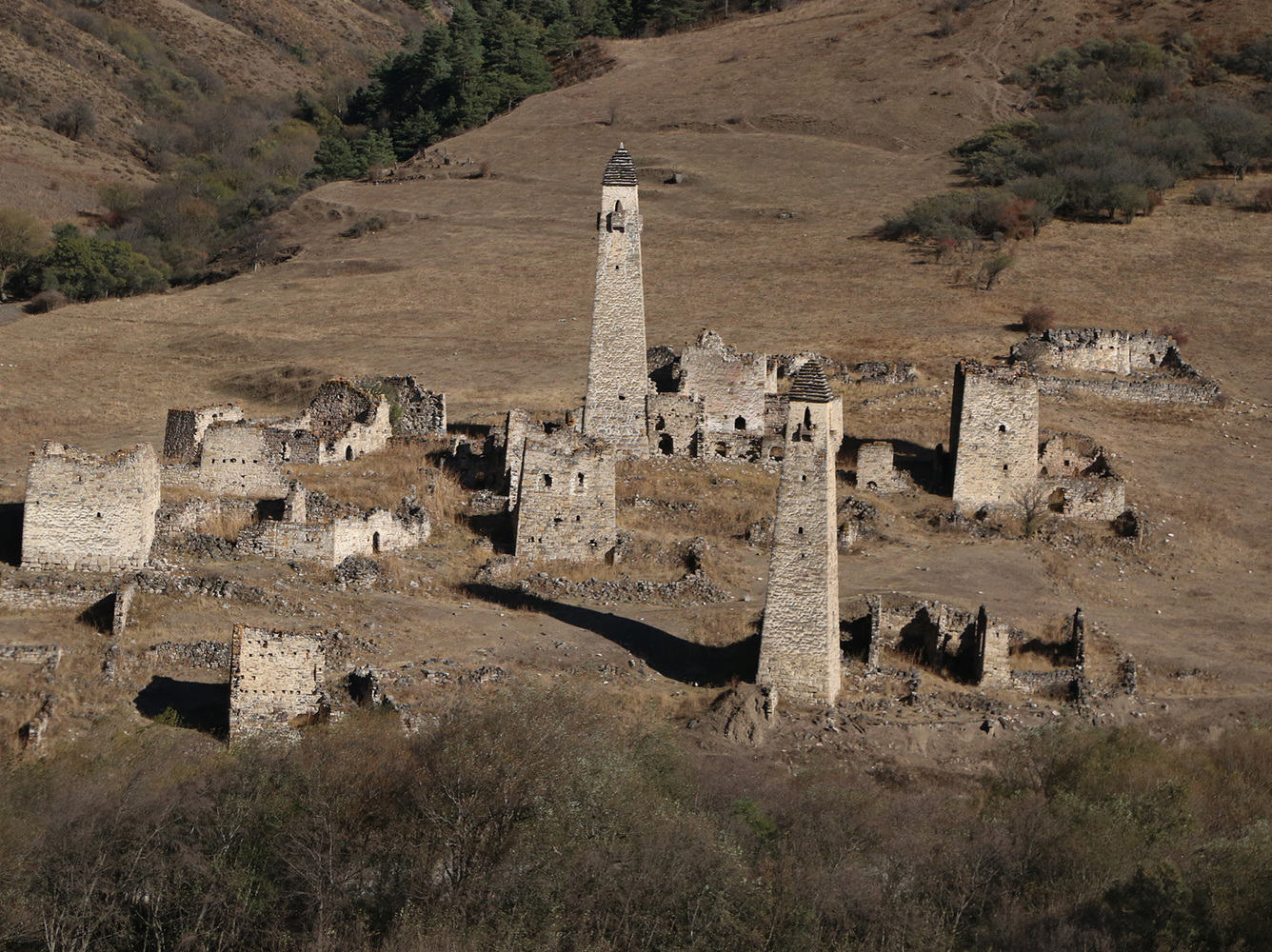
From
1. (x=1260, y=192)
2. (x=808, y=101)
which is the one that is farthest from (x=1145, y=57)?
(x=1260, y=192)

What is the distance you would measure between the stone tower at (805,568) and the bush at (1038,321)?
31655mm

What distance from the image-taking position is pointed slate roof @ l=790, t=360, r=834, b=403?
2722cm

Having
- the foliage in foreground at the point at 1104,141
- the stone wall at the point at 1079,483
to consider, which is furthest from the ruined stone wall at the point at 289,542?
the foliage in foreground at the point at 1104,141

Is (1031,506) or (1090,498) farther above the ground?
(1090,498)

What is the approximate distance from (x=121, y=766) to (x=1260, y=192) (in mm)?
64495

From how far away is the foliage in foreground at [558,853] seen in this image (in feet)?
70.5

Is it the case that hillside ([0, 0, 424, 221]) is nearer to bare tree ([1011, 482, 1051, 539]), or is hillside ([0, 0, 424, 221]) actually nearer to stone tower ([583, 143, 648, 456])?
stone tower ([583, 143, 648, 456])

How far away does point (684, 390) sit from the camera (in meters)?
43.1

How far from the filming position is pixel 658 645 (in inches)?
1216

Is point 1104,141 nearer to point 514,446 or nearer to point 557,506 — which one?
point 514,446

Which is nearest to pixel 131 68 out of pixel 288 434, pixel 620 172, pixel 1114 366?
pixel 1114 366

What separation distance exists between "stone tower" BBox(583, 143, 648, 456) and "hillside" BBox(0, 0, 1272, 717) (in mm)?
6360

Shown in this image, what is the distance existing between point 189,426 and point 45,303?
36078 mm

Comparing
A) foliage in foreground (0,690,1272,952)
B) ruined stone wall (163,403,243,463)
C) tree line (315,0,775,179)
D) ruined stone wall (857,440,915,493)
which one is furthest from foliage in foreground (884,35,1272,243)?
foliage in foreground (0,690,1272,952)
